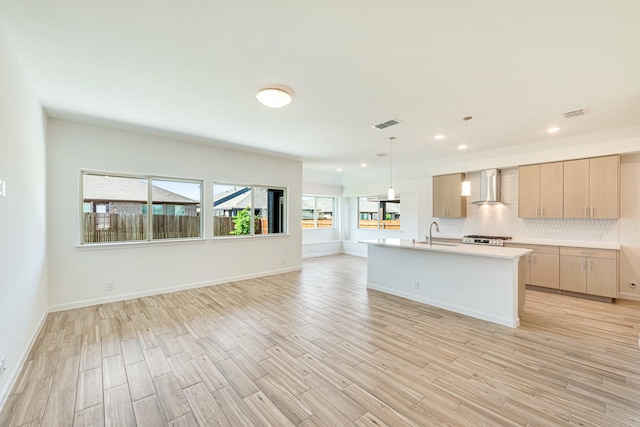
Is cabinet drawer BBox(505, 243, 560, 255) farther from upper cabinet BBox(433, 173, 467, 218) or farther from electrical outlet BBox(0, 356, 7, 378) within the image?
electrical outlet BBox(0, 356, 7, 378)

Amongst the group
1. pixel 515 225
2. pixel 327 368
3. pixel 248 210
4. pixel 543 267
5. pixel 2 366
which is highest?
pixel 248 210

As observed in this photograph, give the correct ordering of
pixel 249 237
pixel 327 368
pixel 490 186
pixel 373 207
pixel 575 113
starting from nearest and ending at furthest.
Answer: pixel 327 368 → pixel 575 113 → pixel 490 186 → pixel 249 237 → pixel 373 207

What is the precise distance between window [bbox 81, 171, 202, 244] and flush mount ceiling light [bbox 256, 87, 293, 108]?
2.93 meters

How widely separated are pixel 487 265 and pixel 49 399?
15.1 ft

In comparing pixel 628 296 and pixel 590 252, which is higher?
pixel 590 252

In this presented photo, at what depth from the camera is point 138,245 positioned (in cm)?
448

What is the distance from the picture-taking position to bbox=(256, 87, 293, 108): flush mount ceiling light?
285 cm

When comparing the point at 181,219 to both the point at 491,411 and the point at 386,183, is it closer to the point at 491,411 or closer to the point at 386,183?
the point at 491,411

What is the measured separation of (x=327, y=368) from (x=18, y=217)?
124 inches

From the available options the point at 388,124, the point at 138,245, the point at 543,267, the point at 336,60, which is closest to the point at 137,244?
the point at 138,245

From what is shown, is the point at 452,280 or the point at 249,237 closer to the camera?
the point at 452,280

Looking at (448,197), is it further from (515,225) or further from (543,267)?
(543,267)

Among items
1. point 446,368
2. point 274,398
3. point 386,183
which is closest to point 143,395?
point 274,398

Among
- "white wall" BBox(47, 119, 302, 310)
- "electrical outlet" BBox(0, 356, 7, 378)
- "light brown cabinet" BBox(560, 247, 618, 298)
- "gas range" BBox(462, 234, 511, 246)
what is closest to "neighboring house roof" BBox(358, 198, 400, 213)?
"gas range" BBox(462, 234, 511, 246)
